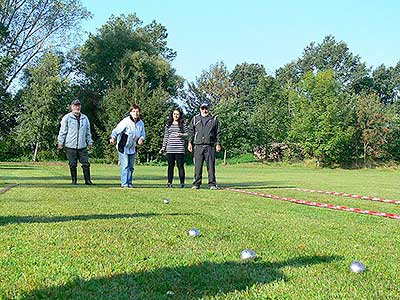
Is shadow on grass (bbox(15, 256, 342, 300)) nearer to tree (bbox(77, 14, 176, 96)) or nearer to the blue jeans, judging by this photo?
the blue jeans

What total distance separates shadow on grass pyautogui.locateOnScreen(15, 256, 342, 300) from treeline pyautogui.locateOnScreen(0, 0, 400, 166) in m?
37.4

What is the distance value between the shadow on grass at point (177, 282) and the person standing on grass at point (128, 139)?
810cm

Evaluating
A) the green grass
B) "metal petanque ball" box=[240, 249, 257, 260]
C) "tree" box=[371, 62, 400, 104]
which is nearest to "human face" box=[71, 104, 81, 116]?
the green grass

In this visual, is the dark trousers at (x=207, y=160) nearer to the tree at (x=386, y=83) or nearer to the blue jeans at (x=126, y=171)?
the blue jeans at (x=126, y=171)

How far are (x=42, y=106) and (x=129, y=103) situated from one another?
23.1 feet

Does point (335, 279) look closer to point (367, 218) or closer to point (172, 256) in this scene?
point (172, 256)

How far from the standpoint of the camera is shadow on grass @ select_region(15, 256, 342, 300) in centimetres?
280

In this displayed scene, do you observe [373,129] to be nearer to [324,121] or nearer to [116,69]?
[324,121]

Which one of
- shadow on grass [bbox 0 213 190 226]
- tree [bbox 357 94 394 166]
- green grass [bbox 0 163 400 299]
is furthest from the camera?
tree [bbox 357 94 394 166]

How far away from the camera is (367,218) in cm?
675

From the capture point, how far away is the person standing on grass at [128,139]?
453 inches

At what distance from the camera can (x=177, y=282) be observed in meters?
3.07

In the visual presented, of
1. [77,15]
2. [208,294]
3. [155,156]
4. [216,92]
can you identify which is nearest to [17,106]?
[77,15]

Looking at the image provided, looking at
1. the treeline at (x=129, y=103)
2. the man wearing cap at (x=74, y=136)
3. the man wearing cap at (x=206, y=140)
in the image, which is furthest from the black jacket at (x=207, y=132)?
the treeline at (x=129, y=103)
